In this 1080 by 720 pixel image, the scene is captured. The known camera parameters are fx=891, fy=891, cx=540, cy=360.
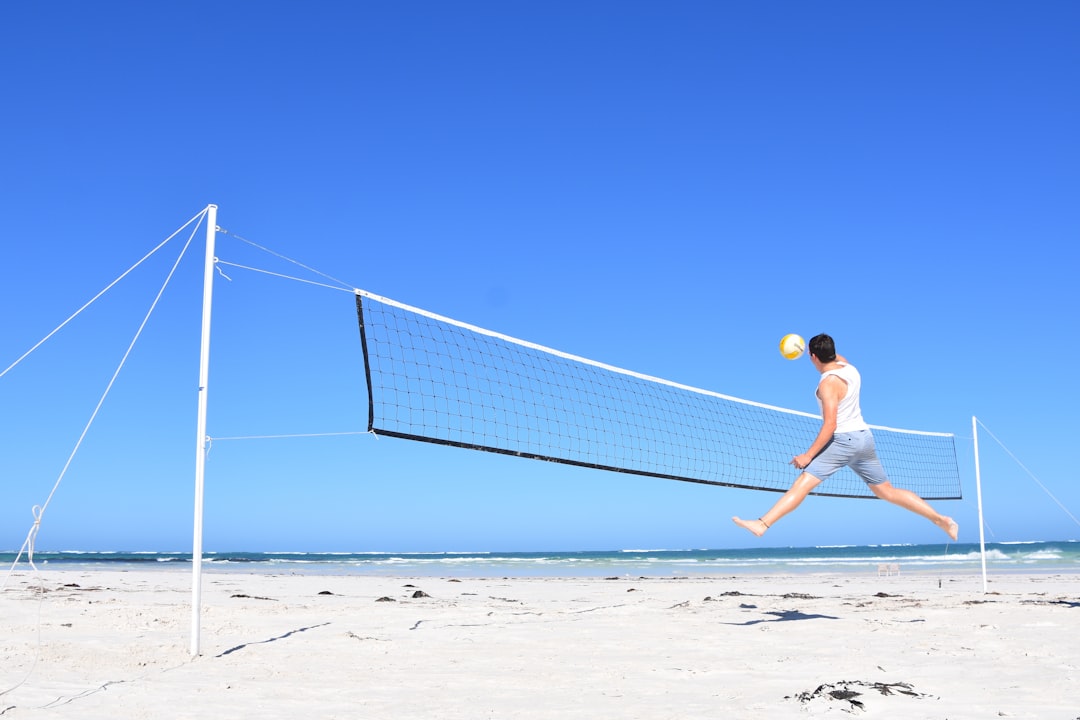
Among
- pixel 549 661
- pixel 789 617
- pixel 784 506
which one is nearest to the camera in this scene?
pixel 549 661

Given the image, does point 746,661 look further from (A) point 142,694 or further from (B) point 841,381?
(A) point 142,694

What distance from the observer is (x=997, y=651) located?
18.3ft

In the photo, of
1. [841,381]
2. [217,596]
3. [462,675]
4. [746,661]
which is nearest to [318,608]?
[217,596]

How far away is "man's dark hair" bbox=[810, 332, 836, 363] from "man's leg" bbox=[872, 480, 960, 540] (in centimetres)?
100

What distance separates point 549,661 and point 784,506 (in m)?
1.88

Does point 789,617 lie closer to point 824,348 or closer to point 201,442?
point 824,348

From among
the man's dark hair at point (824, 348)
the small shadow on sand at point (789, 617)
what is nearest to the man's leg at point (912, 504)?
the man's dark hair at point (824, 348)

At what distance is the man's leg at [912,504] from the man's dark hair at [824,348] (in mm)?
1002

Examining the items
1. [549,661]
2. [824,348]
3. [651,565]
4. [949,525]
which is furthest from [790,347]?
[651,565]

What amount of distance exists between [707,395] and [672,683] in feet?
17.3

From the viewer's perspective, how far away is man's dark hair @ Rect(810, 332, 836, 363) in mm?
6328

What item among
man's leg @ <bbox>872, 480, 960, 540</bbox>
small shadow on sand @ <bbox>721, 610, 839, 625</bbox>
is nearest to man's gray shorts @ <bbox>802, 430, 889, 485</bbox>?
man's leg @ <bbox>872, 480, 960, 540</bbox>

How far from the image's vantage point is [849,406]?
20.6 ft

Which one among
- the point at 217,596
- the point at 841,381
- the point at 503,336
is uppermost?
the point at 503,336
